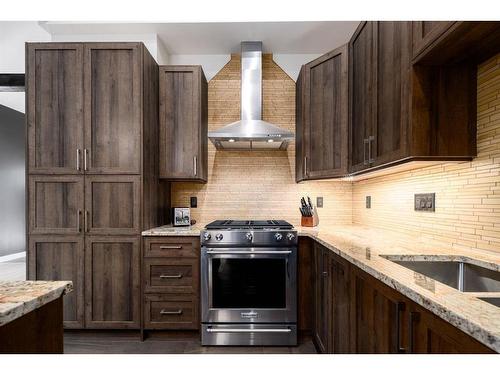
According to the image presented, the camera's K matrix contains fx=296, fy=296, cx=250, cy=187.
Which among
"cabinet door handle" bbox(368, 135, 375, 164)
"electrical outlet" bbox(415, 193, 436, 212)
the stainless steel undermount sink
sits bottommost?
the stainless steel undermount sink

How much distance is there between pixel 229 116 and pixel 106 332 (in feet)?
7.43

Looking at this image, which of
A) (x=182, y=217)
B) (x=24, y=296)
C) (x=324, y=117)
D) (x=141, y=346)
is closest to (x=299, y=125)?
(x=324, y=117)

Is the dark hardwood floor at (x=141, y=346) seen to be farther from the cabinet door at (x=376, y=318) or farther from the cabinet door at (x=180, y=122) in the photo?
the cabinet door at (x=180, y=122)

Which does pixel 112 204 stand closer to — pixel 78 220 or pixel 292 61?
pixel 78 220

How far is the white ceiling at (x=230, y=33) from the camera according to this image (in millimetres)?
2652

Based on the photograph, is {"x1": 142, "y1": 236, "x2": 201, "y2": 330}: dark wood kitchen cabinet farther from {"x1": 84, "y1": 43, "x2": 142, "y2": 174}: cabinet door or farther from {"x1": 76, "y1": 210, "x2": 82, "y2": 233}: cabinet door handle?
{"x1": 84, "y1": 43, "x2": 142, "y2": 174}: cabinet door

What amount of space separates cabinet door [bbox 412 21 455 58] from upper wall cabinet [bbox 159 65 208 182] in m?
1.85

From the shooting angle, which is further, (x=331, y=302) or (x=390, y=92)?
(x=331, y=302)

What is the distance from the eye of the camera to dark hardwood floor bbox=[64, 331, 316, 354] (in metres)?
2.25

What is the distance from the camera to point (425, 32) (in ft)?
4.31

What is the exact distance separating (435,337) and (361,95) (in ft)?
5.59

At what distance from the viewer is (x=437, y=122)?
4.79ft

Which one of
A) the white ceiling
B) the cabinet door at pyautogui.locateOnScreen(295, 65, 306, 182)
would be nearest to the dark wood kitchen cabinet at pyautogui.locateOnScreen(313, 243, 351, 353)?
the cabinet door at pyautogui.locateOnScreen(295, 65, 306, 182)

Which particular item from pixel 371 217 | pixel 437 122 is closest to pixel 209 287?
pixel 371 217
